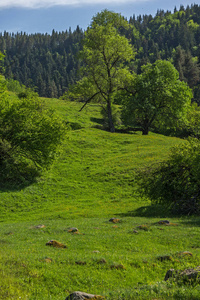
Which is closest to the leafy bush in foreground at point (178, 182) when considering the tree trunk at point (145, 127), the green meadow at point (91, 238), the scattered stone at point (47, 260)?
the green meadow at point (91, 238)

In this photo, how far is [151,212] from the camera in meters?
31.2

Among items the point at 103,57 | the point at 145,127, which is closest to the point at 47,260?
the point at 103,57

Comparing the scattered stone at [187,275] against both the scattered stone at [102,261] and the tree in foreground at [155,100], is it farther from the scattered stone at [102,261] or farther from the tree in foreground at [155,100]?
the tree in foreground at [155,100]

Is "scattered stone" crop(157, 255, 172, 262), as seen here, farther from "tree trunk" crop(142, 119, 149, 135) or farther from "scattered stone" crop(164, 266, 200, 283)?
"tree trunk" crop(142, 119, 149, 135)

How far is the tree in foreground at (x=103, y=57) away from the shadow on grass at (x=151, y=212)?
4177cm

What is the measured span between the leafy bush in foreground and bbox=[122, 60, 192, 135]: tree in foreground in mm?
40291

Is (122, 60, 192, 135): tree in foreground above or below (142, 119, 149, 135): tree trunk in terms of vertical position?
above

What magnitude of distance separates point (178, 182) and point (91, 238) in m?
14.2

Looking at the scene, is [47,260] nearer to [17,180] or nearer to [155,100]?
[17,180]

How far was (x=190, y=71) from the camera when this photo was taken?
152375 millimetres

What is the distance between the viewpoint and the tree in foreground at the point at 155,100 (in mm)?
71812

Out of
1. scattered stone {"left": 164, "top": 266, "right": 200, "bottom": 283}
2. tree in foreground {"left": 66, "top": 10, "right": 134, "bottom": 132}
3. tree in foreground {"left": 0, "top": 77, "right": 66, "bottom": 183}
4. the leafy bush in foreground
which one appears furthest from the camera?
tree in foreground {"left": 66, "top": 10, "right": 134, "bottom": 132}

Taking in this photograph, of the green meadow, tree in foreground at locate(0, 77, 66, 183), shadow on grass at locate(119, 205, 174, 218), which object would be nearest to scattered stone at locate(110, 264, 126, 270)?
the green meadow

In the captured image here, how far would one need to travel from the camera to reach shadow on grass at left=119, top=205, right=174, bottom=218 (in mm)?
29784
